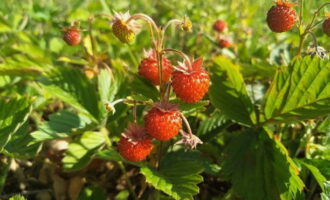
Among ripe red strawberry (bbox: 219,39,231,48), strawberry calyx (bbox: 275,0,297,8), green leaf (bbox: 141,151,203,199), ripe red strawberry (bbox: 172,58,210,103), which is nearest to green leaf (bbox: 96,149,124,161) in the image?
green leaf (bbox: 141,151,203,199)

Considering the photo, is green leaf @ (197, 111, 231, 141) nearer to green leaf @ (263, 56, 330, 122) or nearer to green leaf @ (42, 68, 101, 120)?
green leaf @ (263, 56, 330, 122)

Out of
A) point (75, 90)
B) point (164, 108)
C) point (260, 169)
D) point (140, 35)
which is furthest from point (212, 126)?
point (140, 35)

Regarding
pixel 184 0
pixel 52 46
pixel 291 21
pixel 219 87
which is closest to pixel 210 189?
pixel 219 87

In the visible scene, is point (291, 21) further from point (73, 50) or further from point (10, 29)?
point (10, 29)

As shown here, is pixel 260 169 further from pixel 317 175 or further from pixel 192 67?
pixel 192 67

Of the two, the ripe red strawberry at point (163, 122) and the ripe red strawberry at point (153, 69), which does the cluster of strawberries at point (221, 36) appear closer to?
the ripe red strawberry at point (153, 69)
